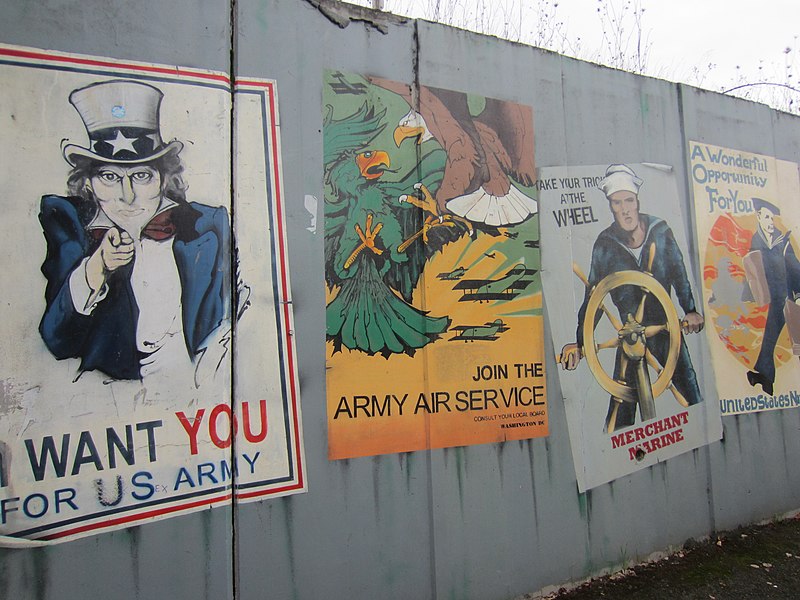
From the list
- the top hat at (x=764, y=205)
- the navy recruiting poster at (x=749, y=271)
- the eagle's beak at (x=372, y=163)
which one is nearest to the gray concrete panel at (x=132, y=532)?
the eagle's beak at (x=372, y=163)

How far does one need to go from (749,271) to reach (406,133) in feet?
10.4

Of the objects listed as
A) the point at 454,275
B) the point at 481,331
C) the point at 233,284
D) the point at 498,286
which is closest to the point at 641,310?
the point at 498,286

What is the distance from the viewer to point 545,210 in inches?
153

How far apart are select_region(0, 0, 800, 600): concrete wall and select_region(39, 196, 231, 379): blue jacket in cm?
40

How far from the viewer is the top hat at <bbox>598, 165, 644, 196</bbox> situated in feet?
13.8

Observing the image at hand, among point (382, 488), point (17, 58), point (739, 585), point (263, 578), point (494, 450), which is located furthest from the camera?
point (739, 585)

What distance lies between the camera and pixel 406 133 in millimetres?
3473

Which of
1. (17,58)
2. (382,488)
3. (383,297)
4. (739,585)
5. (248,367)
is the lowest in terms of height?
(739,585)

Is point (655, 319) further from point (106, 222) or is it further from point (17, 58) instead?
point (17, 58)

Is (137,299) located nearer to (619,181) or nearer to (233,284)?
(233,284)

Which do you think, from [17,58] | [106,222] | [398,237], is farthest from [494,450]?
[17,58]

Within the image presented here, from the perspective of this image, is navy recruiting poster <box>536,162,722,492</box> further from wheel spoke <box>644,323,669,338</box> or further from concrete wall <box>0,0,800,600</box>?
concrete wall <box>0,0,800,600</box>

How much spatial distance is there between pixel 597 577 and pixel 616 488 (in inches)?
22.2

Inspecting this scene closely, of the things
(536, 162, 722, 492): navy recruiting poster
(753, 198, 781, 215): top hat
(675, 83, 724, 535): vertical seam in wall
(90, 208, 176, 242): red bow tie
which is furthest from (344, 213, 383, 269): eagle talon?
(753, 198, 781, 215): top hat
